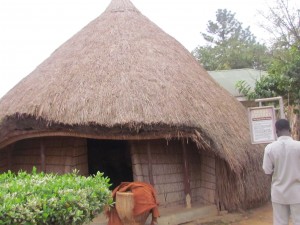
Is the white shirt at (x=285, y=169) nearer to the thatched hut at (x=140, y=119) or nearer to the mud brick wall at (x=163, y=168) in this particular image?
the thatched hut at (x=140, y=119)

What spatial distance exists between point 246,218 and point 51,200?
5218mm

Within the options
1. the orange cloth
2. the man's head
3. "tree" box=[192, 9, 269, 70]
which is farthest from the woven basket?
"tree" box=[192, 9, 269, 70]

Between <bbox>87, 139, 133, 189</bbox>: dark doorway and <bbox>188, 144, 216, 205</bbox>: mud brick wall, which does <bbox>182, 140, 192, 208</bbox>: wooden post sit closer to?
<bbox>188, 144, 216, 205</bbox>: mud brick wall

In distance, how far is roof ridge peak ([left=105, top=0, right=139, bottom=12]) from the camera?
417 inches

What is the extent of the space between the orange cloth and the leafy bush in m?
2.10

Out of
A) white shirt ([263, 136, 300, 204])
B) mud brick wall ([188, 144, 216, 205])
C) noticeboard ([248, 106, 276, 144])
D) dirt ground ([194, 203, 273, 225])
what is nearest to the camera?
white shirt ([263, 136, 300, 204])

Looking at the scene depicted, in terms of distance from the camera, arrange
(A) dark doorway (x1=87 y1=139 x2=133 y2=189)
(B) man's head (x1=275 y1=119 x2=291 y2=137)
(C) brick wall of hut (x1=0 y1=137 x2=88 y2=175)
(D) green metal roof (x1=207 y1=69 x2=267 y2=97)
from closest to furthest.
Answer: (B) man's head (x1=275 y1=119 x2=291 y2=137) < (C) brick wall of hut (x1=0 y1=137 x2=88 y2=175) < (A) dark doorway (x1=87 y1=139 x2=133 y2=189) < (D) green metal roof (x1=207 y1=69 x2=267 y2=97)

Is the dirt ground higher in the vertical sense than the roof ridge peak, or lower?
lower

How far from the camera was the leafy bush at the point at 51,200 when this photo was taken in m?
3.25

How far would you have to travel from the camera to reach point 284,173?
4426 millimetres

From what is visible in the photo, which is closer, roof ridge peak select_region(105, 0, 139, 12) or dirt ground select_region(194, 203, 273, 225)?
dirt ground select_region(194, 203, 273, 225)

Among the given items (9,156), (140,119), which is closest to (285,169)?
(140,119)

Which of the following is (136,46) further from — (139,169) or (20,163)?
(20,163)

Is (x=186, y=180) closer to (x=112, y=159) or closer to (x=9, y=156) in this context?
(x=112, y=159)
